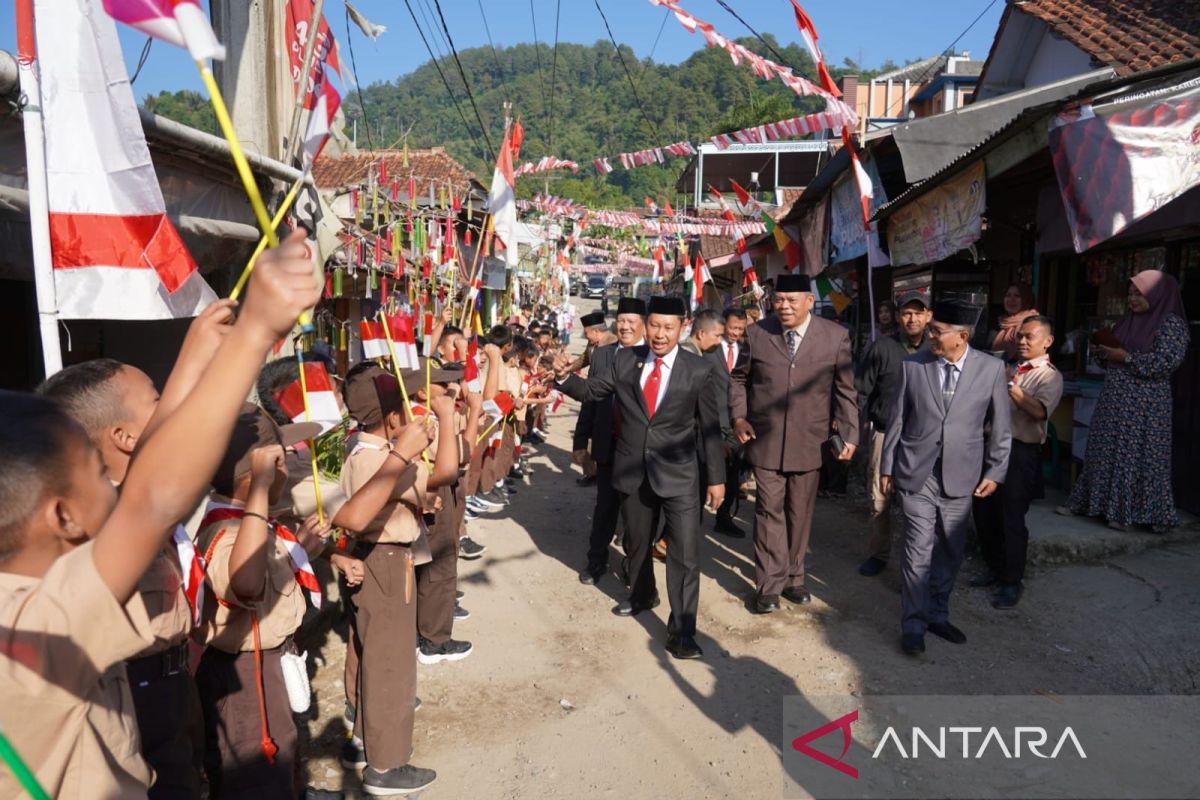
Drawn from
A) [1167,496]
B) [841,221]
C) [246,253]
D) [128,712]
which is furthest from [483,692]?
[841,221]

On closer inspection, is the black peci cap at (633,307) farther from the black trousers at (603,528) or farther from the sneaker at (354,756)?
the sneaker at (354,756)

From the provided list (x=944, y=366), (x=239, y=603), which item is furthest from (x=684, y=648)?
(x=239, y=603)

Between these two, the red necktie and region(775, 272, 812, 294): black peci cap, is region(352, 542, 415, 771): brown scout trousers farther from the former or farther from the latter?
region(775, 272, 812, 294): black peci cap

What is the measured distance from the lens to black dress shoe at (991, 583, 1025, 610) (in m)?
4.99

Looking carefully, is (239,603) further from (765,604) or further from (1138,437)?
(1138,437)

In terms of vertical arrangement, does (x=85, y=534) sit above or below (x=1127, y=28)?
below

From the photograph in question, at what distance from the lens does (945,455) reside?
4.43 m

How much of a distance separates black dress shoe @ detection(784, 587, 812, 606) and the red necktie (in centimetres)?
159

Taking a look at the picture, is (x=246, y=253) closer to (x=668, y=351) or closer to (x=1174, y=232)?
(x=668, y=351)

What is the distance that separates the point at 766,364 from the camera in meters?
5.29

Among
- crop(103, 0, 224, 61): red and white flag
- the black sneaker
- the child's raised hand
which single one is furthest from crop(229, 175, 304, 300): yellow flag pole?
the black sneaker

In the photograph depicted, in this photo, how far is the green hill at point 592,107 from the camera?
4003cm

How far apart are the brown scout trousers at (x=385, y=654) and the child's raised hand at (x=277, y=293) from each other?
2173mm

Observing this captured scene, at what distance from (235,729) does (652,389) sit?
118 inches
